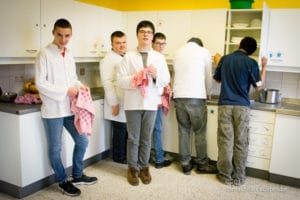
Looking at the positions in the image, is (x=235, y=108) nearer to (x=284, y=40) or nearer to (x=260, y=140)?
(x=260, y=140)

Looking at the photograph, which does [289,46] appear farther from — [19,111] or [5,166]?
[5,166]

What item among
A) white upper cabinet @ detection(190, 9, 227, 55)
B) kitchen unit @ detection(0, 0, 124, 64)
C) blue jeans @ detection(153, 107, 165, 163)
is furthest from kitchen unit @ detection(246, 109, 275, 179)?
kitchen unit @ detection(0, 0, 124, 64)

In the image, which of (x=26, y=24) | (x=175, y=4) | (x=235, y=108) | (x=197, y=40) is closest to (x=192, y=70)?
(x=197, y=40)

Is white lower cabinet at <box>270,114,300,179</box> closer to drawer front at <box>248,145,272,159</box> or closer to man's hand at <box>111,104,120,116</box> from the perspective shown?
drawer front at <box>248,145,272,159</box>

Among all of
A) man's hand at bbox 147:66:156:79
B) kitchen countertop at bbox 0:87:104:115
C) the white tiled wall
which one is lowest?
kitchen countertop at bbox 0:87:104:115

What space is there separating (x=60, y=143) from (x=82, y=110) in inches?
14.8

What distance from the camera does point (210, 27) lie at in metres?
3.39

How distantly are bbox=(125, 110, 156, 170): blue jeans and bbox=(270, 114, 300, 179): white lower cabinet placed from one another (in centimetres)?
128

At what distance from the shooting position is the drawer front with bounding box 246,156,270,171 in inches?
123

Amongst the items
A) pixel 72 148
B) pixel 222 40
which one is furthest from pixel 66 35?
pixel 222 40

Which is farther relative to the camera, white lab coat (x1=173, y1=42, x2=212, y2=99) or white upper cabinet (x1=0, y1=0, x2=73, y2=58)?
white lab coat (x1=173, y1=42, x2=212, y2=99)

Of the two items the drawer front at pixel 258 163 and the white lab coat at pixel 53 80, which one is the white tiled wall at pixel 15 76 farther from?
the drawer front at pixel 258 163

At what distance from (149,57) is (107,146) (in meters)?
1.37

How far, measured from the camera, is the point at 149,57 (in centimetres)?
277
